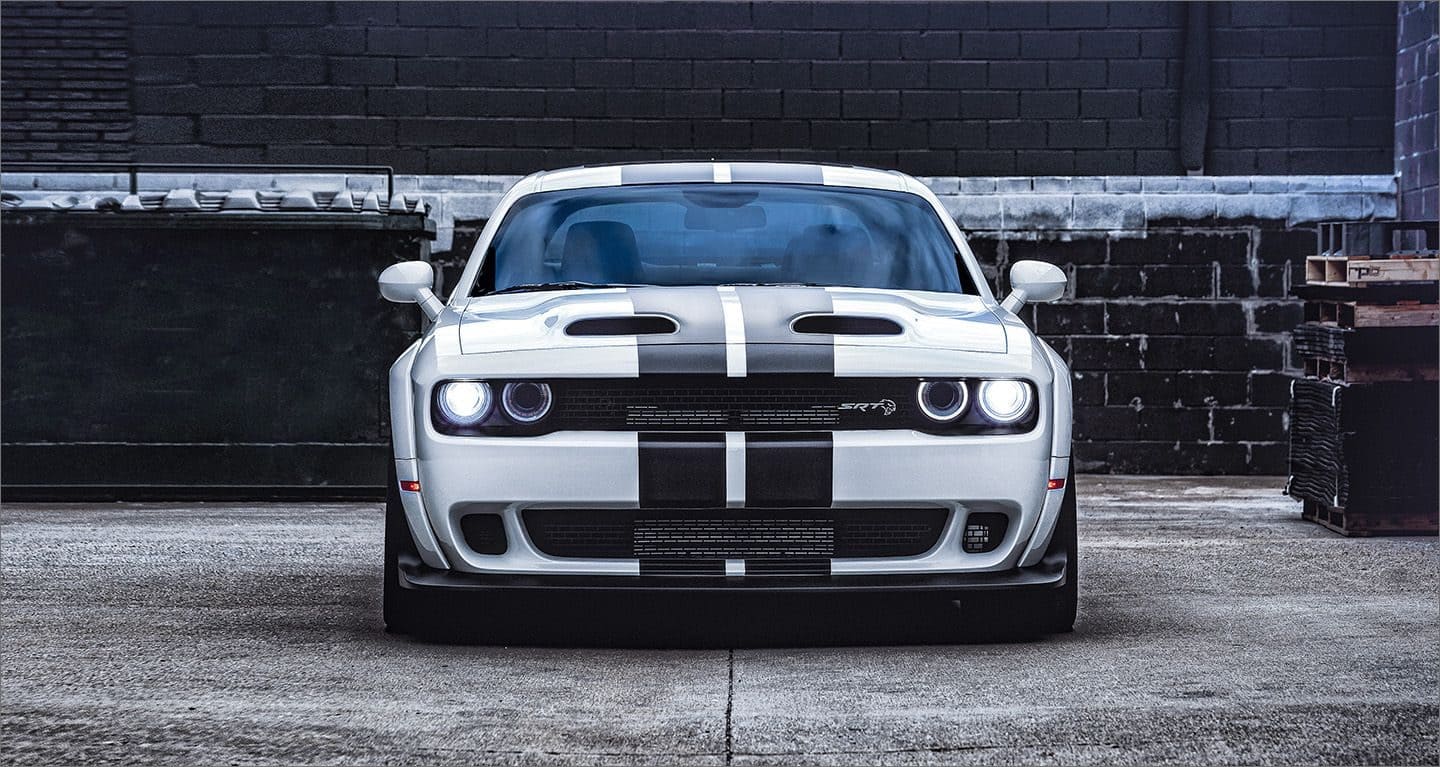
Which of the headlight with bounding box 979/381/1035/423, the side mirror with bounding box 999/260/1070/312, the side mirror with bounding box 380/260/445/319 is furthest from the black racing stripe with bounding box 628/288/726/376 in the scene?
the side mirror with bounding box 999/260/1070/312

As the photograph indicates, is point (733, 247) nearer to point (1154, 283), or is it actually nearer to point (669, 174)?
point (669, 174)

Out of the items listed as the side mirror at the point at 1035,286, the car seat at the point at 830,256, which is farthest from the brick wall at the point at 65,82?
the side mirror at the point at 1035,286

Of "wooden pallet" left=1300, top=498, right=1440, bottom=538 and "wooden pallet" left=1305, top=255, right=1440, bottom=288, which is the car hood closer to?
"wooden pallet" left=1305, top=255, right=1440, bottom=288

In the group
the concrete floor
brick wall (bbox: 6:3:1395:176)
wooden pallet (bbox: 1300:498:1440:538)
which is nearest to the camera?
the concrete floor

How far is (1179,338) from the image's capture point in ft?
41.0

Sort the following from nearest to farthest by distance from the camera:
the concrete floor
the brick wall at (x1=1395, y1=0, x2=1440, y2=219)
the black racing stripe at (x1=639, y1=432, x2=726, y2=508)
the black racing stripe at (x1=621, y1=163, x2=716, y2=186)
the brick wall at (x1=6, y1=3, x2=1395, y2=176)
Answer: the concrete floor
the black racing stripe at (x1=639, y1=432, x2=726, y2=508)
the black racing stripe at (x1=621, y1=163, x2=716, y2=186)
the brick wall at (x1=1395, y1=0, x2=1440, y2=219)
the brick wall at (x1=6, y1=3, x2=1395, y2=176)

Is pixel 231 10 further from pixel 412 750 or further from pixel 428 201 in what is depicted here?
pixel 412 750

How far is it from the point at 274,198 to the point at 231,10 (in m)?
2.75

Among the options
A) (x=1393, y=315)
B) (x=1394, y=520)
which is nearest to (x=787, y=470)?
(x=1393, y=315)

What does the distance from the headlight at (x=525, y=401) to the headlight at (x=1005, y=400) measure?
1.19 metres

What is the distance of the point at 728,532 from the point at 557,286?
4.06 ft

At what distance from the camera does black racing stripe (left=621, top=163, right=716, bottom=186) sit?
655 cm

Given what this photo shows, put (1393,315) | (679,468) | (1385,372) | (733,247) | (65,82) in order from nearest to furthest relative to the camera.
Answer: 1. (679,468)
2. (733,247)
3. (1393,315)
4. (1385,372)
5. (65,82)

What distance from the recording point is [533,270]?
6152mm
